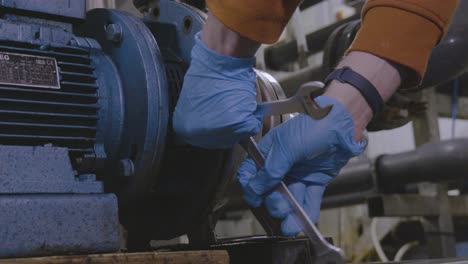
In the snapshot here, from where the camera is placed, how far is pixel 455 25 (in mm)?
1420

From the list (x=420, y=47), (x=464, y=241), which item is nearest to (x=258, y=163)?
(x=420, y=47)

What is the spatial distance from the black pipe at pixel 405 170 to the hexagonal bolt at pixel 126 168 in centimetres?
138

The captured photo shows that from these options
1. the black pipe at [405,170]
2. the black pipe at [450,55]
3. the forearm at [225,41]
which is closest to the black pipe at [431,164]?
the black pipe at [405,170]

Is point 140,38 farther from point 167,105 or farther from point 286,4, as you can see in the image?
point 286,4

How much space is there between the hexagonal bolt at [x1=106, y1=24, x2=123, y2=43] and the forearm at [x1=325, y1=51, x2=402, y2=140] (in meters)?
0.32

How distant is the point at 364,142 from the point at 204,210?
264mm

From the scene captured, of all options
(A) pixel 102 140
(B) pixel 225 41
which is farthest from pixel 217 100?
(A) pixel 102 140

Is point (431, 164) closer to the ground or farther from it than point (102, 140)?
closer to the ground

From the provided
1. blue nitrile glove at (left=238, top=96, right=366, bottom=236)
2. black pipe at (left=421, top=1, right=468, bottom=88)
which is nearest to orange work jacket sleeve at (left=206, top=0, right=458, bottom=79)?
blue nitrile glove at (left=238, top=96, right=366, bottom=236)

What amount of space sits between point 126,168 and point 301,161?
0.25 m

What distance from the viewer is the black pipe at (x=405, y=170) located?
1897 mm

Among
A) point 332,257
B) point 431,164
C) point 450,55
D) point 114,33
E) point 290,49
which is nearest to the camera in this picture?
point 332,257

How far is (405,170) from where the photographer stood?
2023 mm

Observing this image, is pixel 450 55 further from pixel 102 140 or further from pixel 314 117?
pixel 102 140
